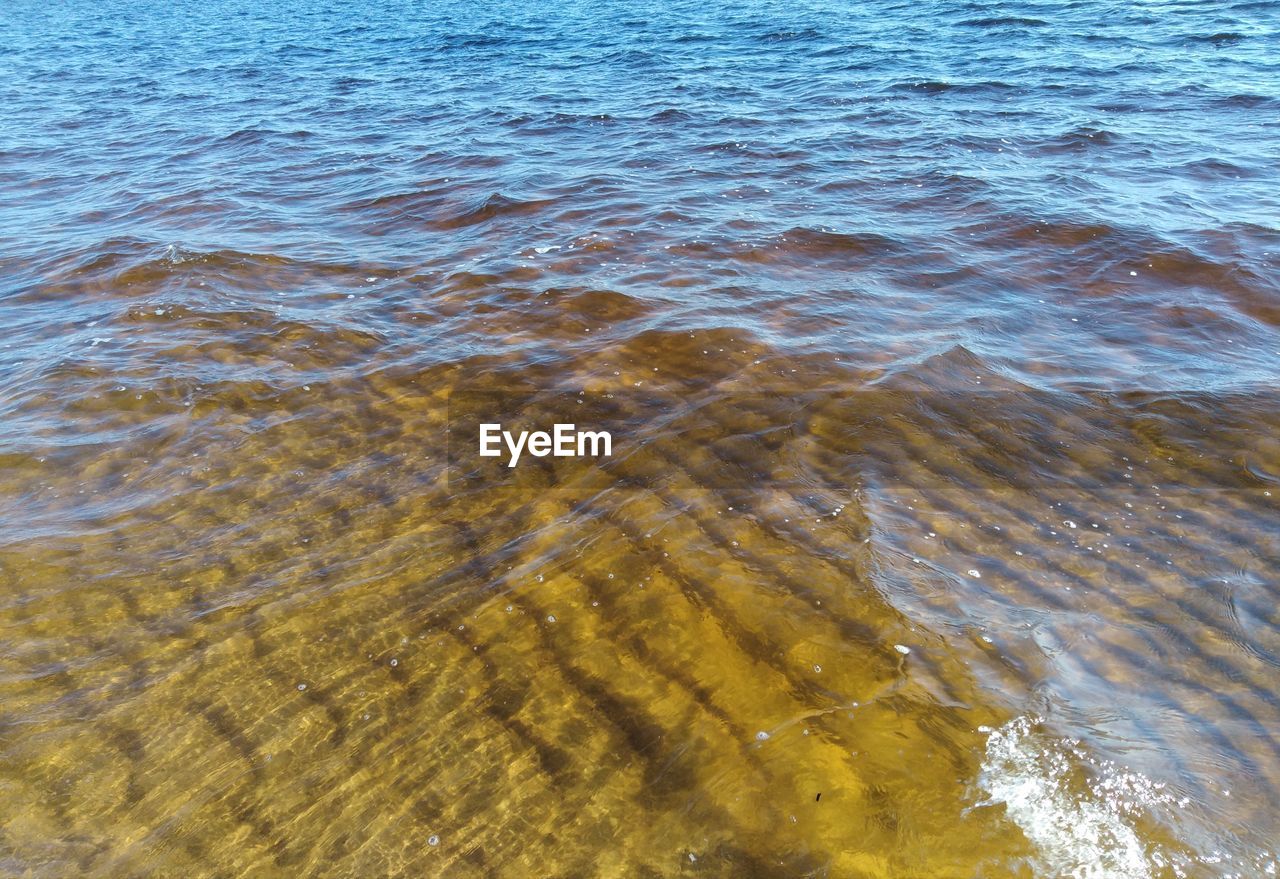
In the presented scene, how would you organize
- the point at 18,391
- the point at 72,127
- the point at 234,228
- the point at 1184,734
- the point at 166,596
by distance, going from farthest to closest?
1. the point at 72,127
2. the point at 234,228
3. the point at 18,391
4. the point at 166,596
5. the point at 1184,734

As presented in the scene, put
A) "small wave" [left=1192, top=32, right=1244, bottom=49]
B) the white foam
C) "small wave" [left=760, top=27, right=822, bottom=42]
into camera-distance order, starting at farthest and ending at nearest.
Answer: "small wave" [left=760, top=27, right=822, bottom=42]
"small wave" [left=1192, top=32, right=1244, bottom=49]
the white foam

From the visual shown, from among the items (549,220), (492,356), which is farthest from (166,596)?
(549,220)

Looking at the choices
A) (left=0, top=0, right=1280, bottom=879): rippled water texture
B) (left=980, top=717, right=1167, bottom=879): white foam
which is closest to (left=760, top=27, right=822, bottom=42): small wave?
(left=0, top=0, right=1280, bottom=879): rippled water texture

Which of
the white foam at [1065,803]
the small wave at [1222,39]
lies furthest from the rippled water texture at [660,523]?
the small wave at [1222,39]

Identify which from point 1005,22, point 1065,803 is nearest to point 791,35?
point 1005,22

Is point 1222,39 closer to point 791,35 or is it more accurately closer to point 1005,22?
point 1005,22

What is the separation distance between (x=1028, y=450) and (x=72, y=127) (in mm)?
21259

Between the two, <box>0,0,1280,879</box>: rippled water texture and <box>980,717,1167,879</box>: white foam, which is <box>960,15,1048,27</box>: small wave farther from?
<box>980,717,1167,879</box>: white foam

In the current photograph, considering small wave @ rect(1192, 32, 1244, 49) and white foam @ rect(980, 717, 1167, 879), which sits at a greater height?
small wave @ rect(1192, 32, 1244, 49)

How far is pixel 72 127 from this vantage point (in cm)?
1756

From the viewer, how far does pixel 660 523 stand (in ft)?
18.1

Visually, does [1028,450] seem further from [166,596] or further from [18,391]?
[18,391]

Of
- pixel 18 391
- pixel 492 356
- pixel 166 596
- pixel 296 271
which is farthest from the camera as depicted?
pixel 296 271

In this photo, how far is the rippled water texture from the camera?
12.0ft
